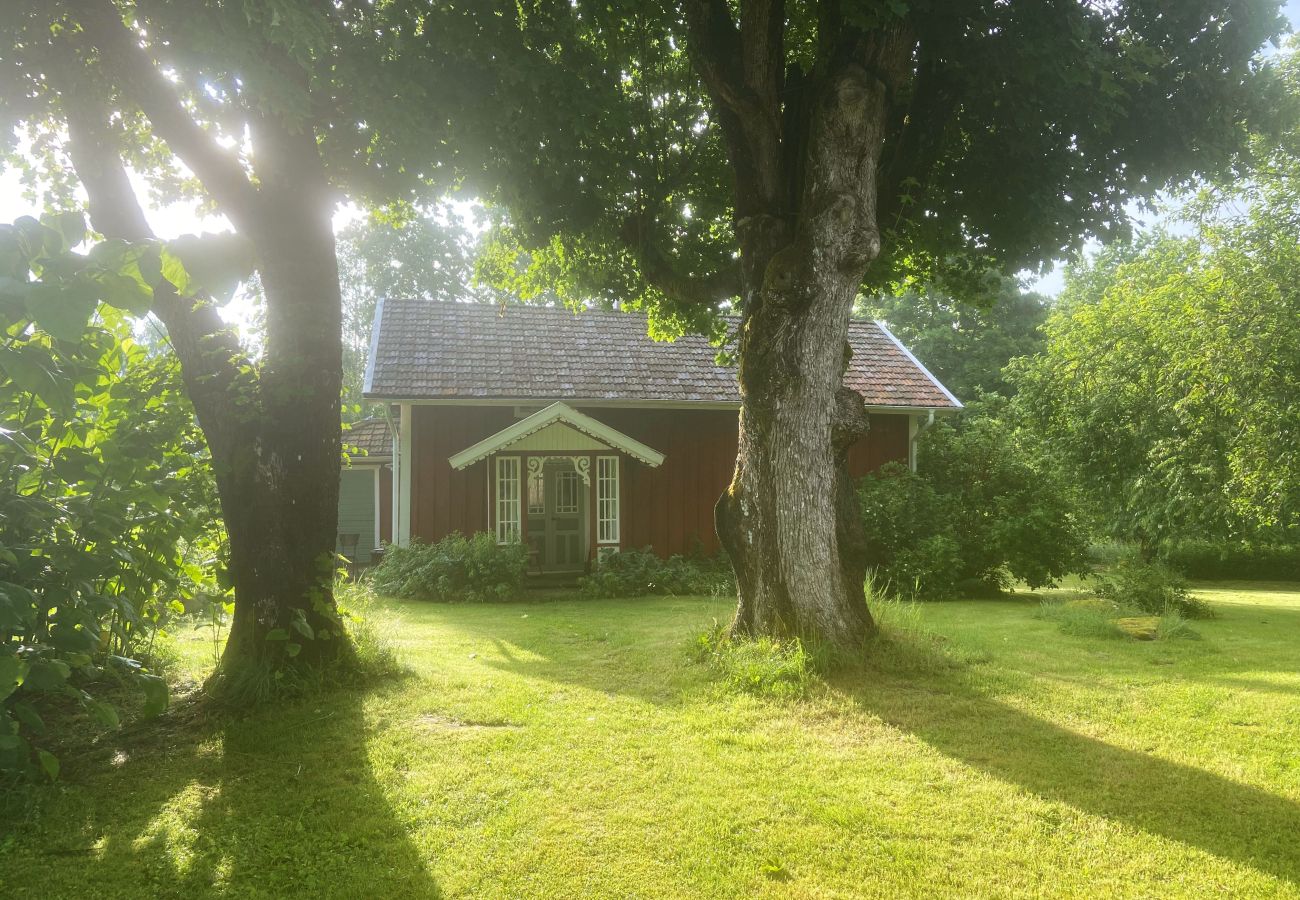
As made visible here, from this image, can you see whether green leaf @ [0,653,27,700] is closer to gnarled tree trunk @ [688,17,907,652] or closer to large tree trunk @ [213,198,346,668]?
large tree trunk @ [213,198,346,668]

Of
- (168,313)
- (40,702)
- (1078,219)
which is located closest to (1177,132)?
(1078,219)

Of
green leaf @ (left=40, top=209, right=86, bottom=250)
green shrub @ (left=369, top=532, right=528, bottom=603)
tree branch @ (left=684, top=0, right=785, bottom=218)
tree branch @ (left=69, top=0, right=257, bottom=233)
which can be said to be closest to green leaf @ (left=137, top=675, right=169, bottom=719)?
green leaf @ (left=40, top=209, right=86, bottom=250)

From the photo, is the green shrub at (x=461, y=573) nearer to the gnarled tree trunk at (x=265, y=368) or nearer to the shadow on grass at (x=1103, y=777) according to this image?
the gnarled tree trunk at (x=265, y=368)

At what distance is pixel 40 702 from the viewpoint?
498 centimetres

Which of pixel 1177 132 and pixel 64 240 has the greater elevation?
pixel 1177 132

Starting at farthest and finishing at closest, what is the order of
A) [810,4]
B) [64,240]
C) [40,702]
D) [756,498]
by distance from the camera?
[810,4] < [756,498] < [40,702] < [64,240]

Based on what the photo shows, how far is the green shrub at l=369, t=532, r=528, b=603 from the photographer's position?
12773mm

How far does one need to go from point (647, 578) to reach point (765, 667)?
26.0 feet

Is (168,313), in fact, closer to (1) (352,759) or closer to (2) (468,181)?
(1) (352,759)

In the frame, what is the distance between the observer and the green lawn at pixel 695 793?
3.25 metres

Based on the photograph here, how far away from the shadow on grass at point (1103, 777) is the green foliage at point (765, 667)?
0.30 m

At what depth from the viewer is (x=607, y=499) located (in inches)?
599

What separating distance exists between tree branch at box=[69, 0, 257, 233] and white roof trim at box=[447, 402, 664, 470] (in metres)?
7.98

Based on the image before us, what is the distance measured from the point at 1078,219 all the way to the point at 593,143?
5006 millimetres
